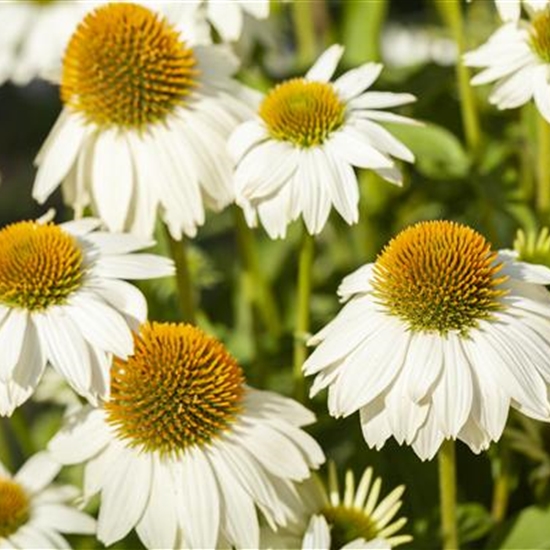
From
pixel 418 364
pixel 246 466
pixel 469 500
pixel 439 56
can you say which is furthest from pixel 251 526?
pixel 439 56

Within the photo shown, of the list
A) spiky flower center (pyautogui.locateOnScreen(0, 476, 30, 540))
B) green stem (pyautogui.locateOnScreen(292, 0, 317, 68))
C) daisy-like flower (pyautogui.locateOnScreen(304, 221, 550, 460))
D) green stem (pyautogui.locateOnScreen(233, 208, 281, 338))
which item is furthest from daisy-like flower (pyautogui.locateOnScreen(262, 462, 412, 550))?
green stem (pyautogui.locateOnScreen(292, 0, 317, 68))

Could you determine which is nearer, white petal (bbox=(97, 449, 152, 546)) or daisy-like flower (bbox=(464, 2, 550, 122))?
white petal (bbox=(97, 449, 152, 546))

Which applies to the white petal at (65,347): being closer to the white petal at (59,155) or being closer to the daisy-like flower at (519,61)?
the white petal at (59,155)

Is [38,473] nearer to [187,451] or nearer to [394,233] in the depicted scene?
[187,451]

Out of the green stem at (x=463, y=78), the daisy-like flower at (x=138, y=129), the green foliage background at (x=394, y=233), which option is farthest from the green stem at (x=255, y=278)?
the green stem at (x=463, y=78)

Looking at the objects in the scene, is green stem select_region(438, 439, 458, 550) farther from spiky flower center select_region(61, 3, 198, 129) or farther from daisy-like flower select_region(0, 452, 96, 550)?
spiky flower center select_region(61, 3, 198, 129)
